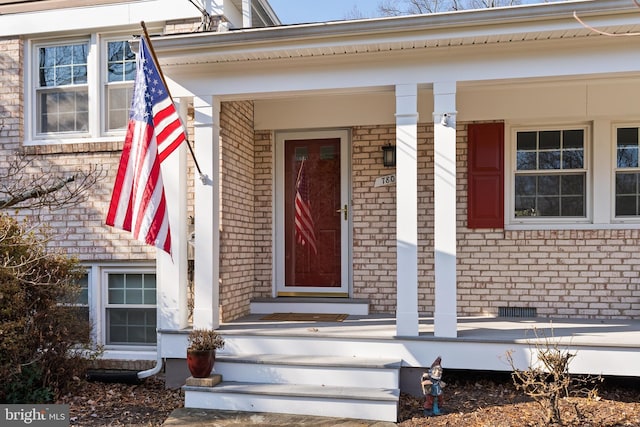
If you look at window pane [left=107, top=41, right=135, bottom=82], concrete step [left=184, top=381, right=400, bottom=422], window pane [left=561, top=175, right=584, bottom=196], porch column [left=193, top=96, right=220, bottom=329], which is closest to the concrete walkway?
concrete step [left=184, top=381, right=400, bottom=422]

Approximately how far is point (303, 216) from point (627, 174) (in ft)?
12.3

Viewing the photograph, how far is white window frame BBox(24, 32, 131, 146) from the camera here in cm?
597

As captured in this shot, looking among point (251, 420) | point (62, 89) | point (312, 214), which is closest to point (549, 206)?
point (312, 214)

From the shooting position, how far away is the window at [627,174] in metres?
5.80

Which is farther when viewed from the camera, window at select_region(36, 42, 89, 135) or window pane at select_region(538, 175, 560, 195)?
window at select_region(36, 42, 89, 135)

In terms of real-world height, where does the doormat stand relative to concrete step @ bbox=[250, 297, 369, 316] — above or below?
below

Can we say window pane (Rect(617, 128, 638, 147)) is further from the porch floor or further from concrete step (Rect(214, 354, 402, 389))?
concrete step (Rect(214, 354, 402, 389))

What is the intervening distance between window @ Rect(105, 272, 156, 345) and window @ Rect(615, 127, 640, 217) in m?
5.33

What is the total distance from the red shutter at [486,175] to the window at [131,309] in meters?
3.78

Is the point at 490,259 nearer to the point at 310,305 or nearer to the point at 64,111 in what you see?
the point at 310,305

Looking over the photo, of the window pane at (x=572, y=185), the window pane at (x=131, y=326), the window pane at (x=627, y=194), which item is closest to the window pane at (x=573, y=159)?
the window pane at (x=572, y=185)

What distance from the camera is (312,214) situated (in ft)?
21.4

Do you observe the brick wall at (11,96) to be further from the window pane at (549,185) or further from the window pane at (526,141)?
the window pane at (549,185)

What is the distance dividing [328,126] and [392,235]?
152cm
